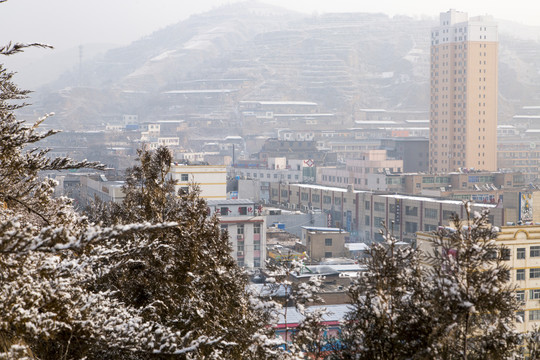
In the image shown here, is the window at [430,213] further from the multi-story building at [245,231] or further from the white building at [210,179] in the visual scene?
the white building at [210,179]

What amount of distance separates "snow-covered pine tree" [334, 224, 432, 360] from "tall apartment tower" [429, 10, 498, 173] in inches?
3512

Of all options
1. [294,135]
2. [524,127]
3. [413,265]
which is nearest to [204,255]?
[413,265]

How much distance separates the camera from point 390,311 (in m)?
7.00

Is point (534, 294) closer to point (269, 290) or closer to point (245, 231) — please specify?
point (269, 290)

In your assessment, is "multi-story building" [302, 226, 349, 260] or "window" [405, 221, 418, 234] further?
"window" [405, 221, 418, 234]

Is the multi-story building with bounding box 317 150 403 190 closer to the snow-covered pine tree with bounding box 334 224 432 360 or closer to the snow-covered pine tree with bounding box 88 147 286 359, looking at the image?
the snow-covered pine tree with bounding box 88 147 286 359

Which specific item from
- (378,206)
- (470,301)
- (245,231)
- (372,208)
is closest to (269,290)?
(470,301)

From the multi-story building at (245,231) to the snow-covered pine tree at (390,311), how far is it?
37.3 meters

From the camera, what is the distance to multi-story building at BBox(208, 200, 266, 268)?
44906 mm

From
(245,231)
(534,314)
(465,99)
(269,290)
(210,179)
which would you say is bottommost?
(534,314)

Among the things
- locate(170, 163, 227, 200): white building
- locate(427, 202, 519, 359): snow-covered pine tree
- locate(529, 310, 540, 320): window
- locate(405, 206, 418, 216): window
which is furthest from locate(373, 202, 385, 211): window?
locate(427, 202, 519, 359): snow-covered pine tree

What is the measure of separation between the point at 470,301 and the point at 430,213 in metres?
47.9

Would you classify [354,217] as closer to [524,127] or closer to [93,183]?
[93,183]

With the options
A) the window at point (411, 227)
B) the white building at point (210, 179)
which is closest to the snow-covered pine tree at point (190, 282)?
the white building at point (210, 179)
